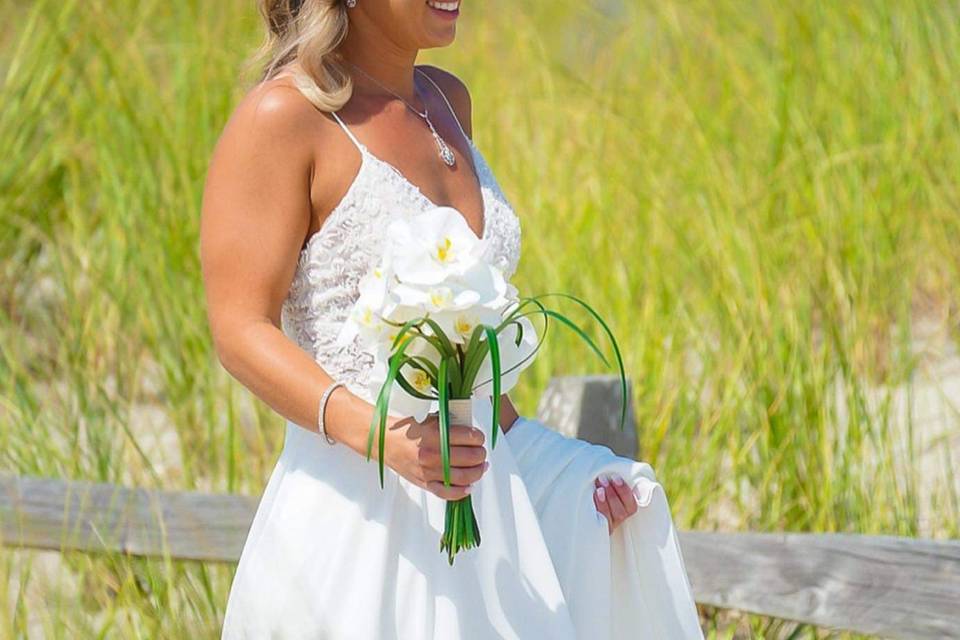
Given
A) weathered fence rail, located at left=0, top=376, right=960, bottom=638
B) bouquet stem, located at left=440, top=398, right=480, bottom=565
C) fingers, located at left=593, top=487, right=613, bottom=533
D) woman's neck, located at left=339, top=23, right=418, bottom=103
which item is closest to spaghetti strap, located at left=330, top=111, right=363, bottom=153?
woman's neck, located at left=339, top=23, right=418, bottom=103

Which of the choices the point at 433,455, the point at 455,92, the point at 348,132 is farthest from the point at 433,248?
the point at 455,92

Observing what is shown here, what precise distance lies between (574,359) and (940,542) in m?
1.90

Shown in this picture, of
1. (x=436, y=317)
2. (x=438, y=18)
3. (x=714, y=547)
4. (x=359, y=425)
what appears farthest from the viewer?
(x=714, y=547)

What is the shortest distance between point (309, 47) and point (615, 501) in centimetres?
89

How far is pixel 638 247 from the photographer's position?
16.0 ft

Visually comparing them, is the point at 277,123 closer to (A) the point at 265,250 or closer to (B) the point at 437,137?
(A) the point at 265,250

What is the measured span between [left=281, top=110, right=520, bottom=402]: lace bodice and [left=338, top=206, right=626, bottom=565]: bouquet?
18cm

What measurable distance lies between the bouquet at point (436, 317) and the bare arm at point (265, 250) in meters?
0.11

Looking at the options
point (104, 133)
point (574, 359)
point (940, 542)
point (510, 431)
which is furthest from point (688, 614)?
point (104, 133)

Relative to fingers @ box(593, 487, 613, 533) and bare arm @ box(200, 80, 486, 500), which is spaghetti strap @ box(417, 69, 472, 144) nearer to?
bare arm @ box(200, 80, 486, 500)

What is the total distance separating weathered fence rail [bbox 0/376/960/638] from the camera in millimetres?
2811

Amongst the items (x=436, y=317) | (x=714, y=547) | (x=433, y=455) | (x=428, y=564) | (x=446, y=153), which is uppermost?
(x=446, y=153)

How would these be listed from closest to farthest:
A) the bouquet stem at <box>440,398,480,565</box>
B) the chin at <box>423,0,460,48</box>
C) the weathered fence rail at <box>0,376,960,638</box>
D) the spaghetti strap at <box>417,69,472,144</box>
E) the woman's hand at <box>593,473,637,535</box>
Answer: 1. the bouquet stem at <box>440,398,480,565</box>
2. the chin at <box>423,0,460,48</box>
3. the woman's hand at <box>593,473,637,535</box>
4. the spaghetti strap at <box>417,69,472,144</box>
5. the weathered fence rail at <box>0,376,960,638</box>

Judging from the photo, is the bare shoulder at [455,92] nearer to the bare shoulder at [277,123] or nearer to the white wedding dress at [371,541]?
the white wedding dress at [371,541]
